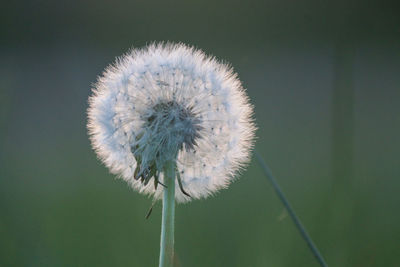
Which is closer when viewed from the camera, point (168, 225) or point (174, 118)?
point (168, 225)

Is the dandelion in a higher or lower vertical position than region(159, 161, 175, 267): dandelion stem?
higher

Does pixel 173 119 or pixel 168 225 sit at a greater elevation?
pixel 173 119

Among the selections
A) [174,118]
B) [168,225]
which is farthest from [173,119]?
[168,225]

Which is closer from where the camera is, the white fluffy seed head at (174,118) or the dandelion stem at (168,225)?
the dandelion stem at (168,225)

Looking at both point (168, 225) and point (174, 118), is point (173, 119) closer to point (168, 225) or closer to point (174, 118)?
point (174, 118)

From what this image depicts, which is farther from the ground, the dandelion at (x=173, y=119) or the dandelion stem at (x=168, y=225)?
the dandelion at (x=173, y=119)

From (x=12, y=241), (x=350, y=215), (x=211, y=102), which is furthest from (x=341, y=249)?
(x=12, y=241)

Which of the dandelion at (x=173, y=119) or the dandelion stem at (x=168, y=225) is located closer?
the dandelion stem at (x=168, y=225)
